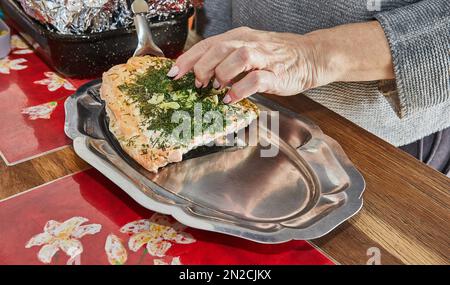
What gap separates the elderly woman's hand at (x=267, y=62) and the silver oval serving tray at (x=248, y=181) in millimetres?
97

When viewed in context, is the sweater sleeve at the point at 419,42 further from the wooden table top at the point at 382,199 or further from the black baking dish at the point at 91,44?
the black baking dish at the point at 91,44

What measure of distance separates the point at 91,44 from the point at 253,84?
0.40 metres

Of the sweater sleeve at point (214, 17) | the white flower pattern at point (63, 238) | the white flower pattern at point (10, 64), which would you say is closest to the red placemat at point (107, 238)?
the white flower pattern at point (63, 238)

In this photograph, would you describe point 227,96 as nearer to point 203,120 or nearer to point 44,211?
point 203,120

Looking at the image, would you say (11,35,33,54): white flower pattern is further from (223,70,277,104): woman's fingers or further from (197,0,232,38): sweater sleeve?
(223,70,277,104): woman's fingers

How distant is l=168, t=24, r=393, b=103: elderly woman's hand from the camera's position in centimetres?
86

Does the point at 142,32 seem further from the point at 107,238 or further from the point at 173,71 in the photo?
the point at 107,238

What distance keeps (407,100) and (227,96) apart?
1.10 feet

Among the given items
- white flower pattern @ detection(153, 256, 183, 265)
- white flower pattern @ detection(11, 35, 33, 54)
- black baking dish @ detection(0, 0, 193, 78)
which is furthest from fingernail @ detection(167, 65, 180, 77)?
white flower pattern @ detection(11, 35, 33, 54)

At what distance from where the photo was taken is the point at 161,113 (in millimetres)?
891

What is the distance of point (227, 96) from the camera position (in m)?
0.90

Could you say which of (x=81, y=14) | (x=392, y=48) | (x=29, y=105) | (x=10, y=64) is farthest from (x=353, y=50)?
(x=10, y=64)

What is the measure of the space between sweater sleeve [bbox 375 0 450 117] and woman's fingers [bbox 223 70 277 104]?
226mm

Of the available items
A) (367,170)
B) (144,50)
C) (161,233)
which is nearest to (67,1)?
(144,50)
